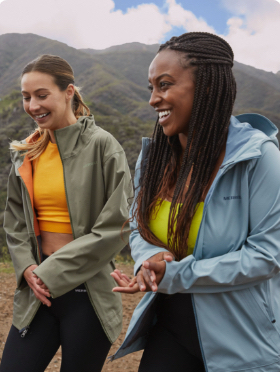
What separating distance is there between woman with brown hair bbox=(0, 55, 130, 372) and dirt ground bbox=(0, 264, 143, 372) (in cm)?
155

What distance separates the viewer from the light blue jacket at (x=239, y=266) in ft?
4.42

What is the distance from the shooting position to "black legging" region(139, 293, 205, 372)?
153cm

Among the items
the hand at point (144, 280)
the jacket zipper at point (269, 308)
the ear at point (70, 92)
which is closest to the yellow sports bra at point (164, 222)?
the hand at point (144, 280)

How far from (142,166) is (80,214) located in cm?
46

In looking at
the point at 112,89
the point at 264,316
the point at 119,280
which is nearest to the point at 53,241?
the point at 119,280

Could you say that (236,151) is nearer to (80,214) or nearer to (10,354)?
(80,214)

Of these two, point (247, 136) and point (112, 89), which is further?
point (112, 89)

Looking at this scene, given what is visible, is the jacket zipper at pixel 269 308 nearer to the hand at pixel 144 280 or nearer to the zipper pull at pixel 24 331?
the hand at pixel 144 280

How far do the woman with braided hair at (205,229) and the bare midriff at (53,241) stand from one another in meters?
0.52

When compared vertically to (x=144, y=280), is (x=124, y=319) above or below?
below

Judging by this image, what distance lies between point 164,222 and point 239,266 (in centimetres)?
40

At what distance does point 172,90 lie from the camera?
5.05 feet

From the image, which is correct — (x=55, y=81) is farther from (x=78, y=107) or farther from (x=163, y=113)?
(x=163, y=113)

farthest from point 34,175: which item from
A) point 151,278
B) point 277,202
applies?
point 277,202
